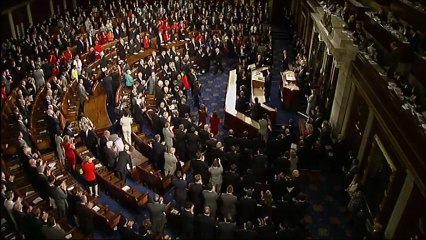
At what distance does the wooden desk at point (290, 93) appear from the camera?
44.4 feet

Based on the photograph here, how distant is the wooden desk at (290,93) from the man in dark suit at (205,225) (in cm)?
717

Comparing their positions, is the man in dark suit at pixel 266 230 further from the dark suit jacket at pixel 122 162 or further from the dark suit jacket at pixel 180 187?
the dark suit jacket at pixel 122 162

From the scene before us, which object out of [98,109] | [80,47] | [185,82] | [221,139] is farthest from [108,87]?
[221,139]

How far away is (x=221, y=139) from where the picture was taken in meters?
12.1

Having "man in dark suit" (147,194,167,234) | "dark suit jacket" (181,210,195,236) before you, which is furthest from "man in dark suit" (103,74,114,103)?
"dark suit jacket" (181,210,195,236)

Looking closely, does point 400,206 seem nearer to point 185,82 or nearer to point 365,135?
point 365,135

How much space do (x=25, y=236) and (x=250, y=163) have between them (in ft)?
16.4

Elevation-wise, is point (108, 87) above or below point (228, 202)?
below

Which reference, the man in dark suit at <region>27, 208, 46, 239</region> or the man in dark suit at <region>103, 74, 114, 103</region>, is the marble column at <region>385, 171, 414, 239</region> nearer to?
the man in dark suit at <region>27, 208, 46, 239</region>

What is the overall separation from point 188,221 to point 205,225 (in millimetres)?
347

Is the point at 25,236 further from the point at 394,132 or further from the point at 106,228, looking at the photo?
the point at 394,132

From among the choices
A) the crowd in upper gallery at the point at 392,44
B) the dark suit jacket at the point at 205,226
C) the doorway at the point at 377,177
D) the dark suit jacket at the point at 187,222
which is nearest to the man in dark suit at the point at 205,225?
the dark suit jacket at the point at 205,226

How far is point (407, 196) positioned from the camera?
7.05 metres

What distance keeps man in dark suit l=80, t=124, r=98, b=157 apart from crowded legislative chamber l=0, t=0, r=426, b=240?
0.04 meters
